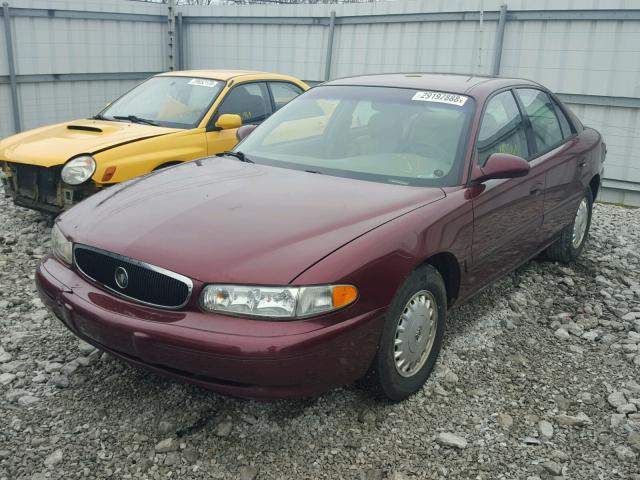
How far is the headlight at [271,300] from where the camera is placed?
254 centimetres

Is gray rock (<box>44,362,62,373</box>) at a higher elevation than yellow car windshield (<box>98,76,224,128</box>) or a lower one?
lower

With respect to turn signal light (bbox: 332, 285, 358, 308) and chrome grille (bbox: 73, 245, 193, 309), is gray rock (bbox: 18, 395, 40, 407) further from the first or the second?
turn signal light (bbox: 332, 285, 358, 308)

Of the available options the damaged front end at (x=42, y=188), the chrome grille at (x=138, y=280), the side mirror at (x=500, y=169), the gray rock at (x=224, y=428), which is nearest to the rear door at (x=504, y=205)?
the side mirror at (x=500, y=169)

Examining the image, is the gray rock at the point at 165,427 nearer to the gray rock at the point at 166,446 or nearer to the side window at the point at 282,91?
the gray rock at the point at 166,446

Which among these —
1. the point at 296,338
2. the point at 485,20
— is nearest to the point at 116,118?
the point at 296,338

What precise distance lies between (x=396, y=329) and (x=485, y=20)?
8.09m

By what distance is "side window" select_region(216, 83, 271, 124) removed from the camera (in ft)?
21.2

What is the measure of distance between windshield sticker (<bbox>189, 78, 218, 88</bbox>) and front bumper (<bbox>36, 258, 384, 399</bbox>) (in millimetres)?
4079

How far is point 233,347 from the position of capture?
2469 mm

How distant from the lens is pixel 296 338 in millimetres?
2492

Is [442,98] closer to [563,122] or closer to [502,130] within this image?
[502,130]

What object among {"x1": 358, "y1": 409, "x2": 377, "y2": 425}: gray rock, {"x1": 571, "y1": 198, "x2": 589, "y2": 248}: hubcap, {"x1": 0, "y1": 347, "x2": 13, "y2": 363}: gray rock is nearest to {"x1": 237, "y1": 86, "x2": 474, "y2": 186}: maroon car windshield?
{"x1": 358, "y1": 409, "x2": 377, "y2": 425}: gray rock

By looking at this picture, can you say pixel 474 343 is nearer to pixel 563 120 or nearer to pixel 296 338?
pixel 296 338

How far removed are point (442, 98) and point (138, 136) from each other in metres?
3.01
